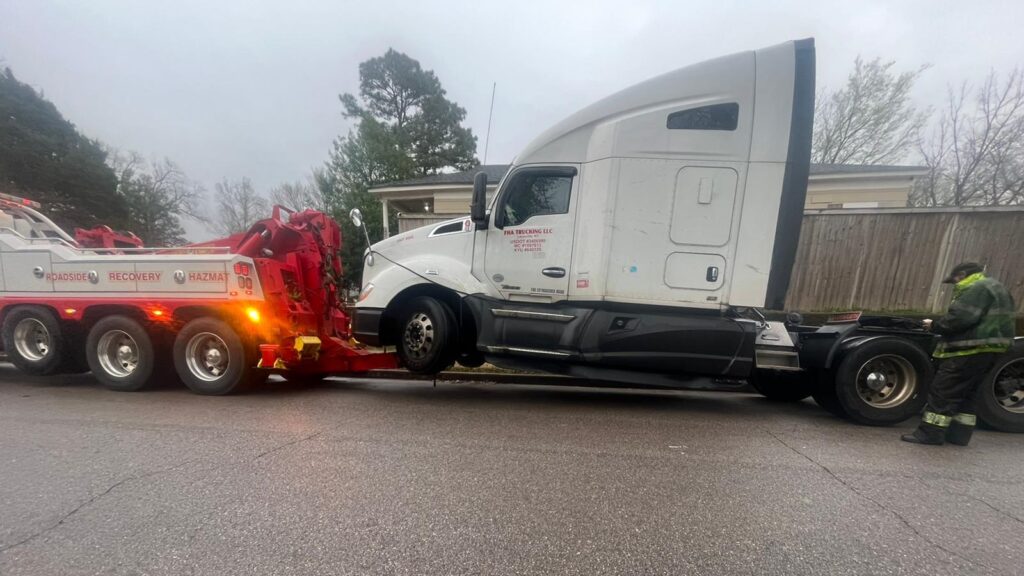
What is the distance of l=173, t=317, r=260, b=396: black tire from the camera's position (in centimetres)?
456

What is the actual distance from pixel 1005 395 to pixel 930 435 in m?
1.29

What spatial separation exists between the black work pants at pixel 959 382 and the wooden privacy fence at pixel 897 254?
497cm

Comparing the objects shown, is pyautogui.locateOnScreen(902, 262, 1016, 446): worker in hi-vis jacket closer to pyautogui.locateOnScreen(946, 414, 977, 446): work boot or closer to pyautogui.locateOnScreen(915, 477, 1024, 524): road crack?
pyautogui.locateOnScreen(946, 414, 977, 446): work boot

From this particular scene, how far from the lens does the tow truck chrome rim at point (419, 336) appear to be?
441 centimetres

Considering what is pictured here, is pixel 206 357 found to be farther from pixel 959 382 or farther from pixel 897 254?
pixel 897 254

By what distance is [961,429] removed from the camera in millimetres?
3520

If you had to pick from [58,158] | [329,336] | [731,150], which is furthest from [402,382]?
[58,158]

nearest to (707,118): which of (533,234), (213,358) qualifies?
(533,234)

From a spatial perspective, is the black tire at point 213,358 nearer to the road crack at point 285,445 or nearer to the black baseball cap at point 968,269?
the road crack at point 285,445

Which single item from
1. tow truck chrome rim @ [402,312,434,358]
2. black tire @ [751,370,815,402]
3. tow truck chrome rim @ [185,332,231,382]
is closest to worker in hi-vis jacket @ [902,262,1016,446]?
black tire @ [751,370,815,402]

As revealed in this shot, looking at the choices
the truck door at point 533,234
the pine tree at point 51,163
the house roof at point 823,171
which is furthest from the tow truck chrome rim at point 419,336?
the pine tree at point 51,163

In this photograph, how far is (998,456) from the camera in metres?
3.30

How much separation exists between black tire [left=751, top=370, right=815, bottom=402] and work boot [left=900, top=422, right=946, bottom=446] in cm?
101

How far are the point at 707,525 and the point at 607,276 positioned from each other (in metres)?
2.30
